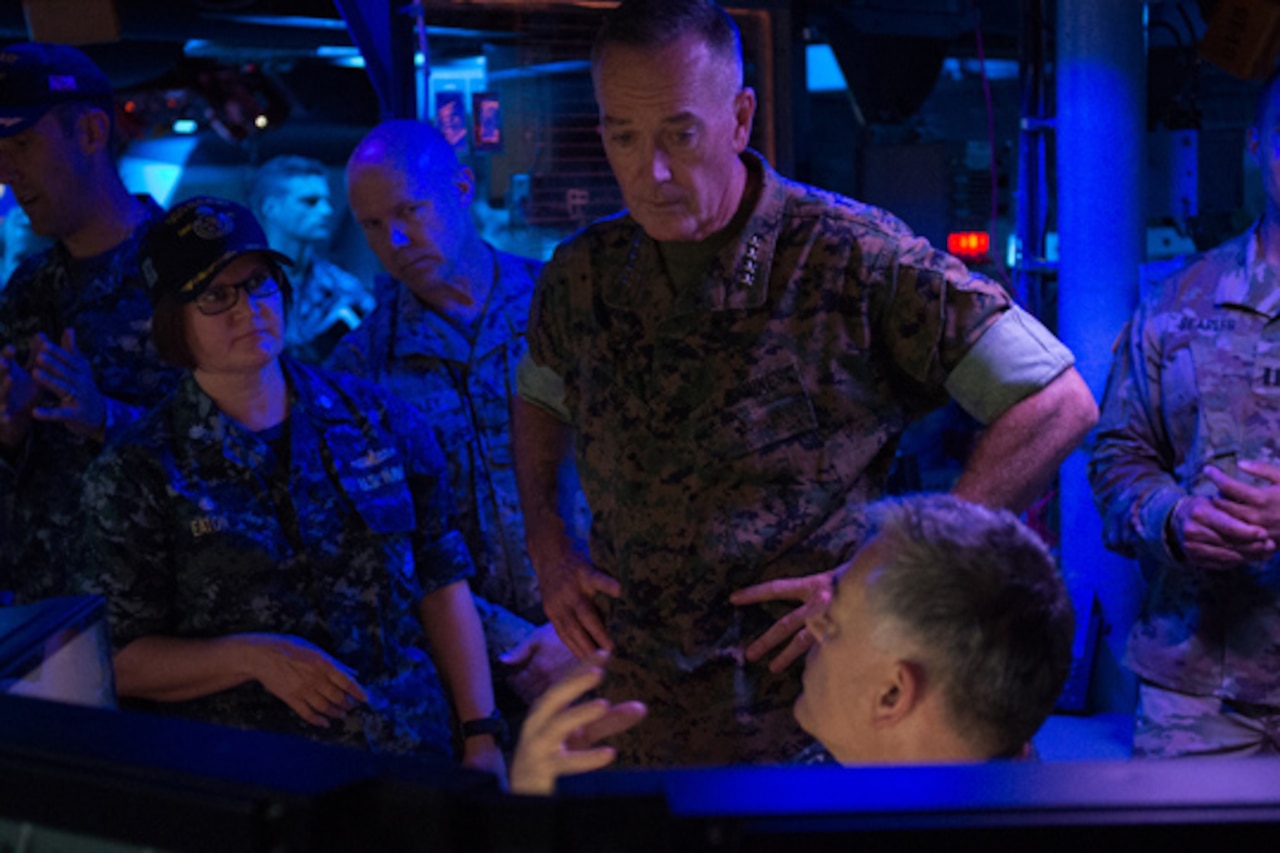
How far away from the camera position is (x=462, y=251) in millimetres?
3271

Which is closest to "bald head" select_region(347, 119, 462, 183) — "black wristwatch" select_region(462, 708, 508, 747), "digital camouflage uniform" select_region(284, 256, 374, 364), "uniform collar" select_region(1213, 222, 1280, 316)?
"black wristwatch" select_region(462, 708, 508, 747)

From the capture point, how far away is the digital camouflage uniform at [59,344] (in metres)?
3.12

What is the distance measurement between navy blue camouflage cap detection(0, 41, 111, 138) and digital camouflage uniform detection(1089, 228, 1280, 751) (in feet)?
7.54

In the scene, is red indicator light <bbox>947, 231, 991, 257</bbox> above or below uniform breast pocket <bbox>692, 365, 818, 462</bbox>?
below

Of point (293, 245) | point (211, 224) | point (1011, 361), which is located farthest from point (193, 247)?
point (293, 245)

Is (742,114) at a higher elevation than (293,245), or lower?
higher

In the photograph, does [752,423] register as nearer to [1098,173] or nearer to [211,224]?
[211,224]

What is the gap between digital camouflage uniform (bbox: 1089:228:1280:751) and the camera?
2680 millimetres

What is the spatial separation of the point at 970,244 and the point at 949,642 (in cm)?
289

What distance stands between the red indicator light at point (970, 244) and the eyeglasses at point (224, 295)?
92.9 inches

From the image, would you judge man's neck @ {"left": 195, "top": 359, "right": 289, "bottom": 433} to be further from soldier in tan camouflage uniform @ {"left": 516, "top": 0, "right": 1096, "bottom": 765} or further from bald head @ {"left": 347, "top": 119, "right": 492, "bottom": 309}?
bald head @ {"left": 347, "top": 119, "right": 492, "bottom": 309}

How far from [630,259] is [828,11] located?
133 inches

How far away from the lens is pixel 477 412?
A: 10.3 feet

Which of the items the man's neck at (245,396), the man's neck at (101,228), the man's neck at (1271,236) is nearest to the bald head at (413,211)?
the man's neck at (101,228)
